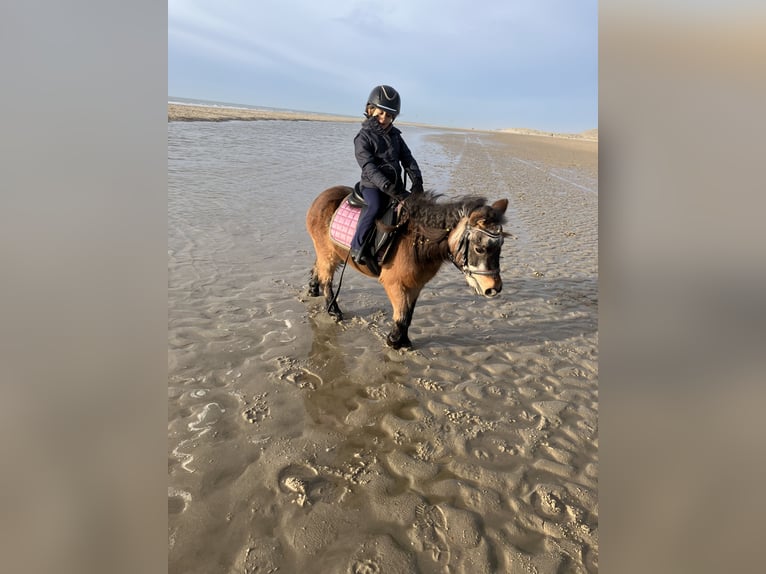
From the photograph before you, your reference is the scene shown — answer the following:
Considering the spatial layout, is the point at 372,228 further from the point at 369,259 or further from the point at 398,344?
the point at 398,344

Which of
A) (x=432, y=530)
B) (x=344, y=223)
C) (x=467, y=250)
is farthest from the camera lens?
(x=344, y=223)

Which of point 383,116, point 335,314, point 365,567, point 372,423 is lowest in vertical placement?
point 365,567

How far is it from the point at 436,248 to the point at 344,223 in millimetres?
1301

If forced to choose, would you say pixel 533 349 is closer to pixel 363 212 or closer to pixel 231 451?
pixel 363 212

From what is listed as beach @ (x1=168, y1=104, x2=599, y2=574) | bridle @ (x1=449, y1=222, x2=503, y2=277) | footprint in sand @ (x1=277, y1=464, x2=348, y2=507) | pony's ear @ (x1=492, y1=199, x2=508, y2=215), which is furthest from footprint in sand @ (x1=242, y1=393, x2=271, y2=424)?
pony's ear @ (x1=492, y1=199, x2=508, y2=215)

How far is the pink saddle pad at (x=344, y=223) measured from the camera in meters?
5.19

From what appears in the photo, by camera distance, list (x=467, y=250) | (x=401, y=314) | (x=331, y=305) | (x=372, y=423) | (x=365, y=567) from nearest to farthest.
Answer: (x=365, y=567), (x=372, y=423), (x=467, y=250), (x=401, y=314), (x=331, y=305)

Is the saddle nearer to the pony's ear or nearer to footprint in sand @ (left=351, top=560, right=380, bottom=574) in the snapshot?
the pony's ear

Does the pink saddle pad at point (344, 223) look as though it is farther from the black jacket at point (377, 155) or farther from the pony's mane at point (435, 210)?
the pony's mane at point (435, 210)

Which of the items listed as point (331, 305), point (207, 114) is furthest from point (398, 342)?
point (207, 114)

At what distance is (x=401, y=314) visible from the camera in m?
5.04
